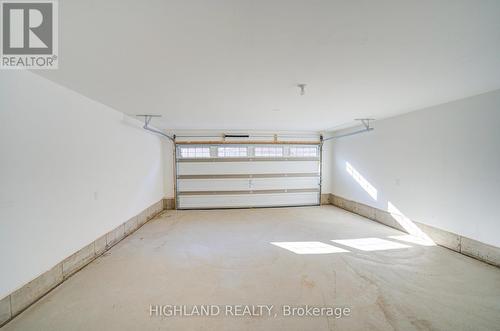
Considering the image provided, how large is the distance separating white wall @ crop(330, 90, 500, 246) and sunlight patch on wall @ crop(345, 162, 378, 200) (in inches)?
3.9

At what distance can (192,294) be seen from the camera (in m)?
2.04

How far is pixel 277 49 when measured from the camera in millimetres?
1482

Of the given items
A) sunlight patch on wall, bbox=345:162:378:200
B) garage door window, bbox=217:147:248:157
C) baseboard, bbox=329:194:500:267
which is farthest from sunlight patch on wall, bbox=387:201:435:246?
garage door window, bbox=217:147:248:157

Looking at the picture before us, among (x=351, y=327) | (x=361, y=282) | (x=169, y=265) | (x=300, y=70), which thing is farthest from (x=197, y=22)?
(x=361, y=282)

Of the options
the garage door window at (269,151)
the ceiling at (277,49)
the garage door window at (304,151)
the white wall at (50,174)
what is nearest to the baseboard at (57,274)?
the white wall at (50,174)

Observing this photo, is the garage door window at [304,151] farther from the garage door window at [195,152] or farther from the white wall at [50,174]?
the white wall at [50,174]

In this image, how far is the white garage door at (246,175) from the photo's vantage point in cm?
565

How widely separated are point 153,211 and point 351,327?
4.70 m

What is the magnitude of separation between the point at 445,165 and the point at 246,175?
13.9ft

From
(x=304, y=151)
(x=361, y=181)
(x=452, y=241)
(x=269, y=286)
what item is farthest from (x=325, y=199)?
(x=269, y=286)

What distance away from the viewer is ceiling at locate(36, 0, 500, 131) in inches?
43.3

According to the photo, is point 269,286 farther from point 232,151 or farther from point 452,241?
point 232,151

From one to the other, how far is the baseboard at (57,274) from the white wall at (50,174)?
3.0 inches

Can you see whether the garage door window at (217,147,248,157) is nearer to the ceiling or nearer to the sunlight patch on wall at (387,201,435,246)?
the ceiling
